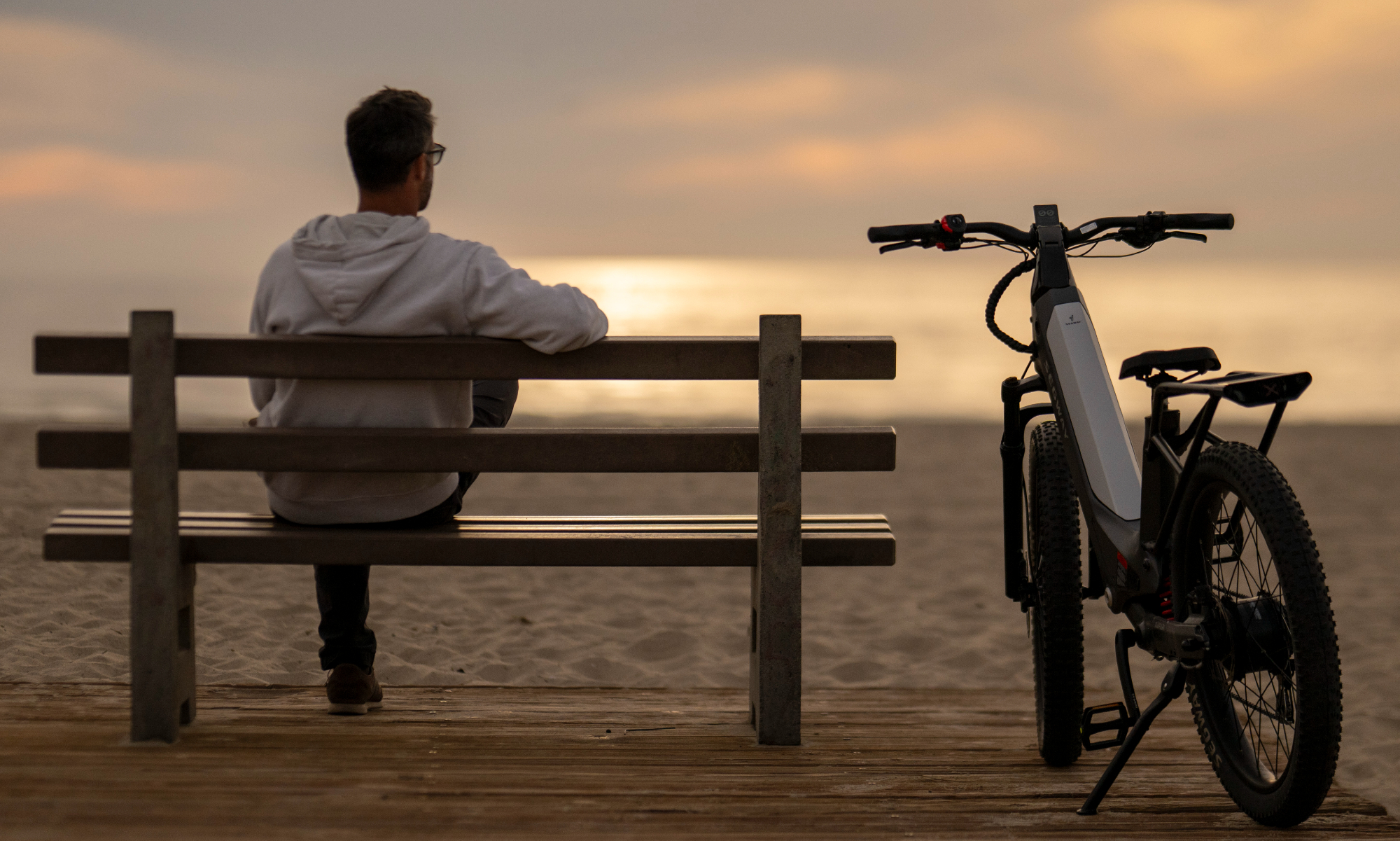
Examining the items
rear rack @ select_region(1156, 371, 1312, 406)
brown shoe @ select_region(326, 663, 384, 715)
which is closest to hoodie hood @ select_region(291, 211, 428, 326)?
brown shoe @ select_region(326, 663, 384, 715)

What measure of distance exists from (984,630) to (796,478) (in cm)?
362

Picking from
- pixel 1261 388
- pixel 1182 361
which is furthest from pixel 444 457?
pixel 1261 388

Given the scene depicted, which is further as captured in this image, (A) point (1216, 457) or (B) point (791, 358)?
(B) point (791, 358)

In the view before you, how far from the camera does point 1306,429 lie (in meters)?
16.7

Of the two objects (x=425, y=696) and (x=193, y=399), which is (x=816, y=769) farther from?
(x=193, y=399)

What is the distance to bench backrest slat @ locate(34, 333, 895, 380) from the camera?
3041 millimetres

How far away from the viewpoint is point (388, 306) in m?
3.15

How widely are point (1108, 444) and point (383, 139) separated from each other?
6.75 feet

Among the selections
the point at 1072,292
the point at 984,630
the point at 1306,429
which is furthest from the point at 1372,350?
the point at 1072,292

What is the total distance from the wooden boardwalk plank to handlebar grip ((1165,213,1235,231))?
1495mm

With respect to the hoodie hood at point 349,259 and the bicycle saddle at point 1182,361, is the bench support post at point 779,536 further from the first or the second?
the hoodie hood at point 349,259

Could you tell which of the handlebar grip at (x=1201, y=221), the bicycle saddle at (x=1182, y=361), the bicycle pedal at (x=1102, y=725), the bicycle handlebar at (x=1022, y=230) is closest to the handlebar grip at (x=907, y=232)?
the bicycle handlebar at (x=1022, y=230)

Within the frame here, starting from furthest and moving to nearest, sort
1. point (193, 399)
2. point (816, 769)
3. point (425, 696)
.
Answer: point (193, 399)
point (425, 696)
point (816, 769)

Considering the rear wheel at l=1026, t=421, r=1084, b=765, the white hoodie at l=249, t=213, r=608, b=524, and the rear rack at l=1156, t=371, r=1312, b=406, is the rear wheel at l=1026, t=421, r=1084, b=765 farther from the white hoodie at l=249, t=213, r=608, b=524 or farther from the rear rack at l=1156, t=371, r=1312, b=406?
the white hoodie at l=249, t=213, r=608, b=524
